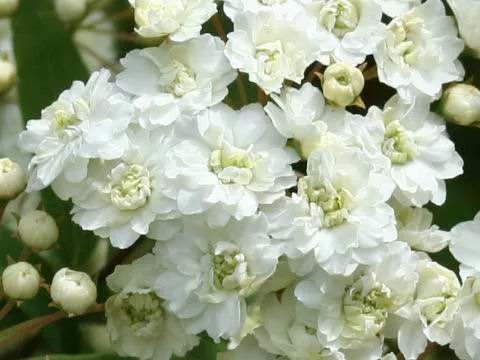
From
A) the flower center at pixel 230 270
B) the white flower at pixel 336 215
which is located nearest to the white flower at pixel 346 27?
the white flower at pixel 336 215

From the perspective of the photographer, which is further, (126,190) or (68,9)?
(68,9)

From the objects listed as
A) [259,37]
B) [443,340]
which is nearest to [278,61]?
[259,37]

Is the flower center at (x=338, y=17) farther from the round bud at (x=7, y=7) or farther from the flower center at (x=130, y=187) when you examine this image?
the round bud at (x=7, y=7)

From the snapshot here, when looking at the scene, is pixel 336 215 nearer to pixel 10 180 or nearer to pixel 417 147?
pixel 417 147

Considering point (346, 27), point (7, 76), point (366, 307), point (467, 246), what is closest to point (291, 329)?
point (366, 307)

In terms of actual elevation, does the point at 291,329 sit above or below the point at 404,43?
below

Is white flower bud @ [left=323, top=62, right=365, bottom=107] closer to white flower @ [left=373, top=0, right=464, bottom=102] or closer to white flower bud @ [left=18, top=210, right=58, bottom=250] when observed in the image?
white flower @ [left=373, top=0, right=464, bottom=102]
